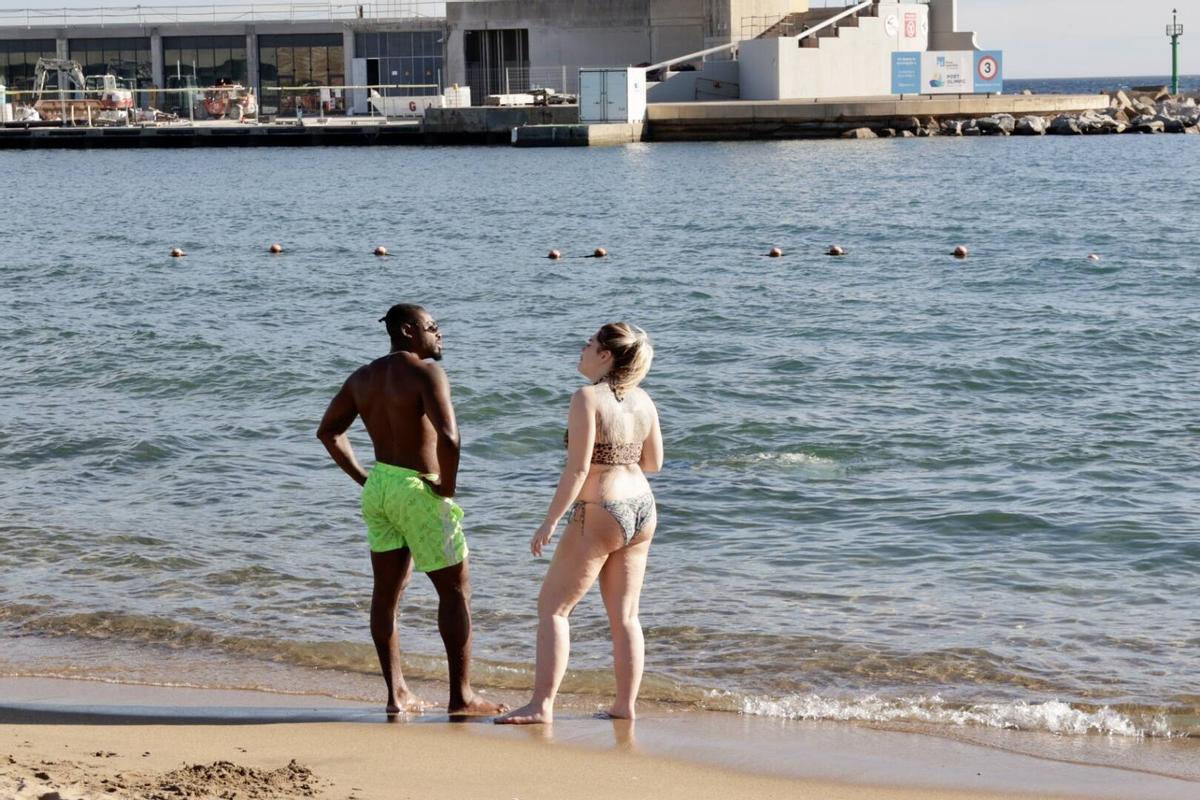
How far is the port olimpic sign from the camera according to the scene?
74.3m

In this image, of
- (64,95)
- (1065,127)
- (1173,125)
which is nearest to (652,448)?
(1065,127)

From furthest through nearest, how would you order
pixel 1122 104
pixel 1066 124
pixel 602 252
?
pixel 1122 104
pixel 1066 124
pixel 602 252

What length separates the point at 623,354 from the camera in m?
6.07

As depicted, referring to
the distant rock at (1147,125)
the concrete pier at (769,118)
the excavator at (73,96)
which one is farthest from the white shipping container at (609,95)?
the excavator at (73,96)

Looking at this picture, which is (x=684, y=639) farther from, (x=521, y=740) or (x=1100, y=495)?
(x=1100, y=495)

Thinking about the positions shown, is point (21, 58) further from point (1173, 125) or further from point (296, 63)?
point (1173, 125)

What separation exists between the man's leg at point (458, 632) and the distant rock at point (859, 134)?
6387 cm

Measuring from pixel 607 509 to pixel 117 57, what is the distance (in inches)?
3786

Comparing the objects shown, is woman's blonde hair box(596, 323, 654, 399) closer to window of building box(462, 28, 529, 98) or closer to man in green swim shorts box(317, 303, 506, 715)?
man in green swim shorts box(317, 303, 506, 715)

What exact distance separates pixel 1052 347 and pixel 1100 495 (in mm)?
7459

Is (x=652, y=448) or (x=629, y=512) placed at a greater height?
(x=652, y=448)

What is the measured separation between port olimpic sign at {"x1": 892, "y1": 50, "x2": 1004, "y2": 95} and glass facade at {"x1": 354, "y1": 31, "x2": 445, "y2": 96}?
87.6 ft

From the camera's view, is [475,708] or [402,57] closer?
[475,708]

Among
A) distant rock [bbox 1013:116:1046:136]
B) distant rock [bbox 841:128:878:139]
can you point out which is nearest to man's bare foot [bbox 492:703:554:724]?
distant rock [bbox 841:128:878:139]
